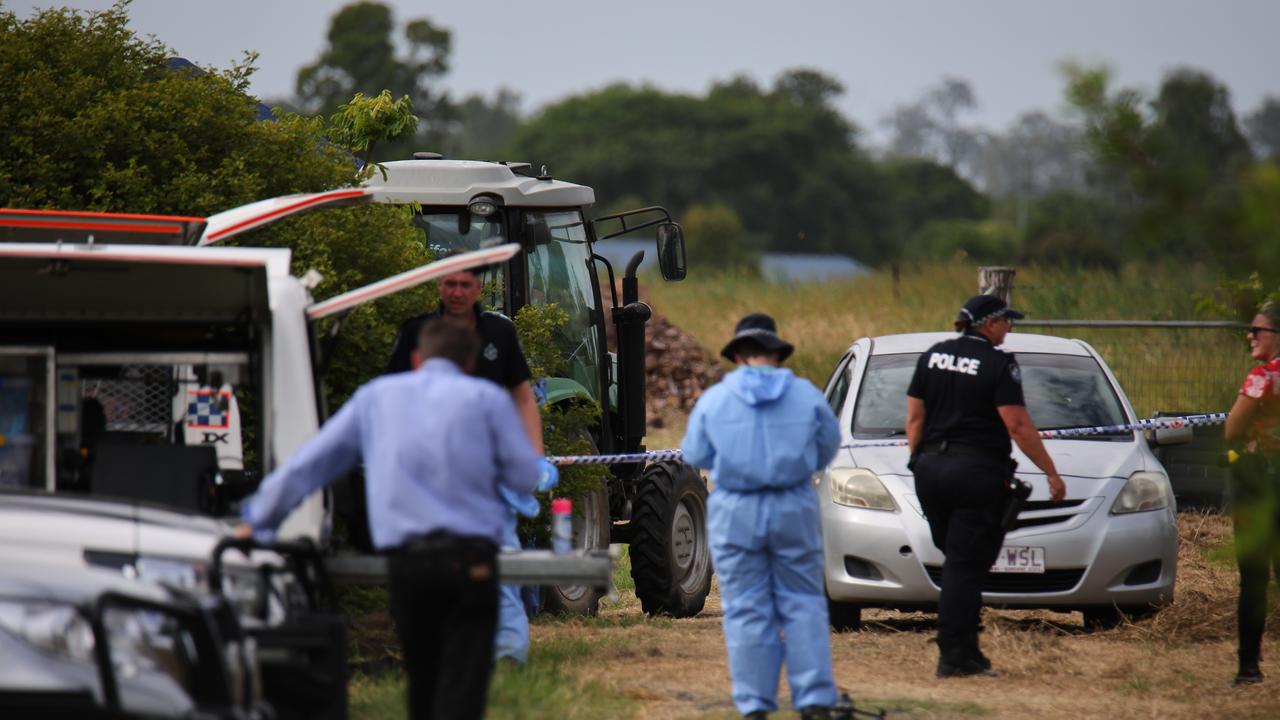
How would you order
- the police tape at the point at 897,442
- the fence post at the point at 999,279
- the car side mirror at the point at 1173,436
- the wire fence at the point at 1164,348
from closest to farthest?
the car side mirror at the point at 1173,436 < the police tape at the point at 897,442 < the fence post at the point at 999,279 < the wire fence at the point at 1164,348

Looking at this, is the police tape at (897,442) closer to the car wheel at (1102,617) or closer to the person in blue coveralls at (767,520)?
the car wheel at (1102,617)

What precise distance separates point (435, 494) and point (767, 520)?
2.01 meters

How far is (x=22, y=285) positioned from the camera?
6715 millimetres

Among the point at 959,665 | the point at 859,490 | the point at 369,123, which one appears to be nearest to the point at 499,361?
the point at 959,665

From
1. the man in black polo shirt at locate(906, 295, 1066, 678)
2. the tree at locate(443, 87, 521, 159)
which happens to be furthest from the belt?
the tree at locate(443, 87, 521, 159)

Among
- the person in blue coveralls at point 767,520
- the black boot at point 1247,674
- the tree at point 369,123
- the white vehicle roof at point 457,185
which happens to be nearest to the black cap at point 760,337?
the person in blue coveralls at point 767,520

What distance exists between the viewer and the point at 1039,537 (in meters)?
9.56

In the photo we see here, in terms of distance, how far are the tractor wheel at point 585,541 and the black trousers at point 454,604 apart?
4983 mm

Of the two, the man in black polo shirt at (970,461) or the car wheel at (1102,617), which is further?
the car wheel at (1102,617)

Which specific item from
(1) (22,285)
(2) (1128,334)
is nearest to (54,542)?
(1) (22,285)

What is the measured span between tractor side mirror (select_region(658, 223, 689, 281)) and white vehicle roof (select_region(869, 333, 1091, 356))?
4.37ft

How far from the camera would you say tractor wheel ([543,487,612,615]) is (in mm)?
10547

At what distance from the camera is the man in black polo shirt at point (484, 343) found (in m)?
7.53

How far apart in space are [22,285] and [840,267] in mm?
57583
